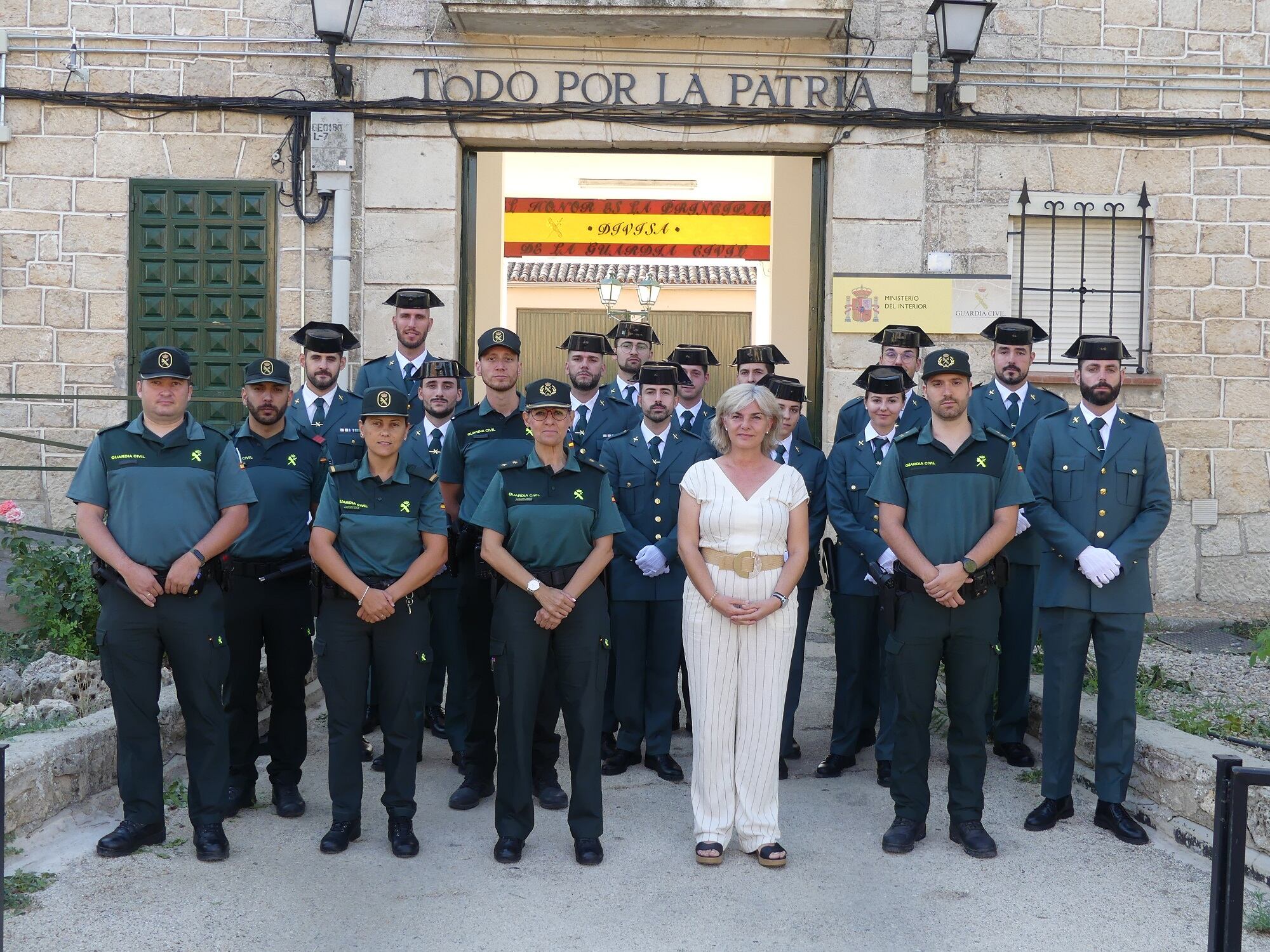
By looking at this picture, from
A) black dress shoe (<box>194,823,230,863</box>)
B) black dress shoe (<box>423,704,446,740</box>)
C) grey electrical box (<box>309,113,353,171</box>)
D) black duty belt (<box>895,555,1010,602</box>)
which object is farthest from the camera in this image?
grey electrical box (<box>309,113,353,171</box>)

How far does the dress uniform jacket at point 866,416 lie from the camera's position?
6.54 metres

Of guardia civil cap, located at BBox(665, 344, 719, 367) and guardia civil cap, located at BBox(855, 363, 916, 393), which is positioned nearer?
guardia civil cap, located at BBox(855, 363, 916, 393)

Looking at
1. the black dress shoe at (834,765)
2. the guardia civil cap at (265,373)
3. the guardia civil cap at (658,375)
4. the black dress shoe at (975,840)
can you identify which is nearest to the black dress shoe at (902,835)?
the black dress shoe at (975,840)

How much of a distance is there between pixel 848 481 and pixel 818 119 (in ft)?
14.2

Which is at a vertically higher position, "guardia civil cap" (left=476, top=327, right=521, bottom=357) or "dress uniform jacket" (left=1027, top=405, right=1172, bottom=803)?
"guardia civil cap" (left=476, top=327, right=521, bottom=357)

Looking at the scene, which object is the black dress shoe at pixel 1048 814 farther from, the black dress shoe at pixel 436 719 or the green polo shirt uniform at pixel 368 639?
the black dress shoe at pixel 436 719

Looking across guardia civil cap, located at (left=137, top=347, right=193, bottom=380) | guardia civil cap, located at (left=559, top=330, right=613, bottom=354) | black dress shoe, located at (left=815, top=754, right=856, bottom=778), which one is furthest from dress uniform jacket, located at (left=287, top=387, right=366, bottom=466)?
black dress shoe, located at (left=815, top=754, right=856, bottom=778)

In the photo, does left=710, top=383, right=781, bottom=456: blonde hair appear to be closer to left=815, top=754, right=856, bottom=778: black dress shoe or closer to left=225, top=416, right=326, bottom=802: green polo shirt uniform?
left=225, top=416, right=326, bottom=802: green polo shirt uniform

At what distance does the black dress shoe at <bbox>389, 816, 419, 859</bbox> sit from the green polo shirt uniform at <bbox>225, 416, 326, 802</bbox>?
0.74 meters

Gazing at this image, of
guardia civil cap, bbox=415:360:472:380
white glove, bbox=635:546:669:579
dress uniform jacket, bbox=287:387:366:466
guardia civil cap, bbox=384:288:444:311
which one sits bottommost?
white glove, bbox=635:546:669:579

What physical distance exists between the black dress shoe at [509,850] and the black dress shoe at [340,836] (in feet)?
1.99

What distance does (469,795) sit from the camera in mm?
5641

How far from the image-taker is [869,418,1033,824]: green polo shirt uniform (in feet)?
16.6

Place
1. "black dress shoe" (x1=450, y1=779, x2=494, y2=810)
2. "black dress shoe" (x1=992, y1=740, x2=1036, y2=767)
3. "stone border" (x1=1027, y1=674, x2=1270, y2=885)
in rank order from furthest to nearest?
"black dress shoe" (x1=992, y1=740, x2=1036, y2=767)
"black dress shoe" (x1=450, y1=779, x2=494, y2=810)
"stone border" (x1=1027, y1=674, x2=1270, y2=885)
